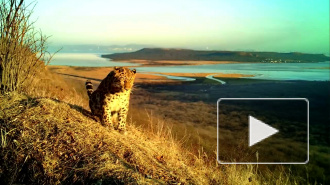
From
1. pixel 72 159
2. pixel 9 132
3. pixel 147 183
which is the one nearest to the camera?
pixel 147 183

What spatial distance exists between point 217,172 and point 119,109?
8.71 feet

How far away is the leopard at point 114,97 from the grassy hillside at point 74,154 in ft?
0.91

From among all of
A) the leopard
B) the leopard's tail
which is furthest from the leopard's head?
the leopard's tail

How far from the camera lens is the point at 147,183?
465cm

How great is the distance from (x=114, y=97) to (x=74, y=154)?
1.60m

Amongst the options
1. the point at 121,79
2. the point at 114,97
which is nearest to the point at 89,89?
the point at 114,97

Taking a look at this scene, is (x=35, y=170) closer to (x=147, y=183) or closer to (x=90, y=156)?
(x=90, y=156)

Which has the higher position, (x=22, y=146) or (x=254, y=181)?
(x=22, y=146)

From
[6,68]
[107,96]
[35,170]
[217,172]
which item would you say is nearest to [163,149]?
[217,172]

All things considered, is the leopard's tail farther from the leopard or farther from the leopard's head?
the leopard's head

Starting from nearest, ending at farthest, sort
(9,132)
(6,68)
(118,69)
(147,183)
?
1. (147,183)
2. (9,132)
3. (118,69)
4. (6,68)

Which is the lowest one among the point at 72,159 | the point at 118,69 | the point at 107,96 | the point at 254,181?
the point at 254,181

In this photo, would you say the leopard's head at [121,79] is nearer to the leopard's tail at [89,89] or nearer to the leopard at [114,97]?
the leopard at [114,97]

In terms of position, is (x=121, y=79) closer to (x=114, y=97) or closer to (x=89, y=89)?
(x=114, y=97)
